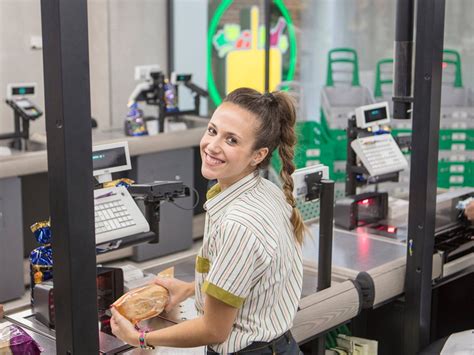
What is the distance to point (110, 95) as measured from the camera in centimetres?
743

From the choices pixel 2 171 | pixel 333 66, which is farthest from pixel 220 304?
pixel 333 66

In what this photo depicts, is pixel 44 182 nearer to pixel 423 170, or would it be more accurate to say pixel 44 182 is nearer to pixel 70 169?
pixel 423 170

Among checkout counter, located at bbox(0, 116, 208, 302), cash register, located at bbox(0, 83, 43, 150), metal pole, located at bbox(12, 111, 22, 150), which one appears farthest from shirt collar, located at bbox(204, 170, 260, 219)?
metal pole, located at bbox(12, 111, 22, 150)

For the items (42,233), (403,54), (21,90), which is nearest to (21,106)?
(21,90)

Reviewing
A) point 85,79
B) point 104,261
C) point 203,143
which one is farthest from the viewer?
point 104,261

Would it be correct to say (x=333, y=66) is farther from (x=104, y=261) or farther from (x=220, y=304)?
(x=220, y=304)

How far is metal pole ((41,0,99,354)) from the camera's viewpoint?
6.11 ft

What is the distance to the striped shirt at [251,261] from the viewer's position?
201 centimetres

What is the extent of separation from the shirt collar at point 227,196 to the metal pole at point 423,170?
136 cm

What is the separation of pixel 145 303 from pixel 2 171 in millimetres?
2955

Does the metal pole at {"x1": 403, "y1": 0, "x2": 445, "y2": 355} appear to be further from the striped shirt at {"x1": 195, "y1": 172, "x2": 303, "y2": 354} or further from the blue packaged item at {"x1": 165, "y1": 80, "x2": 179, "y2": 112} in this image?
the blue packaged item at {"x1": 165, "y1": 80, "x2": 179, "y2": 112}

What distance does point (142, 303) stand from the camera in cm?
248

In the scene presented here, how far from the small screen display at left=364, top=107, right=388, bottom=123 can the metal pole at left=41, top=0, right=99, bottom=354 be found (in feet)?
7.86

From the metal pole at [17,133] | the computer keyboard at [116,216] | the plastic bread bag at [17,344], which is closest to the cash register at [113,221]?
the computer keyboard at [116,216]
